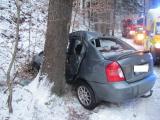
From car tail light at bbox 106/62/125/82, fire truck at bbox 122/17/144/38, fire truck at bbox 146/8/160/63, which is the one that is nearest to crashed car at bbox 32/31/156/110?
car tail light at bbox 106/62/125/82

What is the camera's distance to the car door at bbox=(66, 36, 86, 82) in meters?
6.28

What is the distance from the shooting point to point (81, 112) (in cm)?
600

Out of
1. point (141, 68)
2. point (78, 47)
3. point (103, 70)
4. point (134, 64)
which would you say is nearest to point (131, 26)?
point (78, 47)

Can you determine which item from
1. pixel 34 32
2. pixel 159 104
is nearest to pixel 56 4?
pixel 159 104

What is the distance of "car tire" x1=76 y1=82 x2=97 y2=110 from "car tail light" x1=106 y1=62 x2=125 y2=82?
578 mm

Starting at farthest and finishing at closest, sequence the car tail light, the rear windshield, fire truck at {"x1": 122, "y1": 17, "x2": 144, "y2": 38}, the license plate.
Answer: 1. fire truck at {"x1": 122, "y1": 17, "x2": 144, "y2": 38}
2. the rear windshield
3. the license plate
4. the car tail light

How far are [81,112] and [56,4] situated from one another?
2312mm

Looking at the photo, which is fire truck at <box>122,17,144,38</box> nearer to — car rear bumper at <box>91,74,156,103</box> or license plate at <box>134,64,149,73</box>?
license plate at <box>134,64,149,73</box>

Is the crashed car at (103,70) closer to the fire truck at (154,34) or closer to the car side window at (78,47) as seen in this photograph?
the car side window at (78,47)

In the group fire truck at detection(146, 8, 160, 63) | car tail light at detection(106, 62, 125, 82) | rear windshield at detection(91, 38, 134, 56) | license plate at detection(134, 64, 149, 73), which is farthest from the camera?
fire truck at detection(146, 8, 160, 63)

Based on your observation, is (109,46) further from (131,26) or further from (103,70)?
(131,26)

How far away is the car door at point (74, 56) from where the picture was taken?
6.28 meters

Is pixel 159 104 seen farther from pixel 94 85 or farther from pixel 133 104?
pixel 94 85

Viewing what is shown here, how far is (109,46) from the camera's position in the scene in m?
6.65
